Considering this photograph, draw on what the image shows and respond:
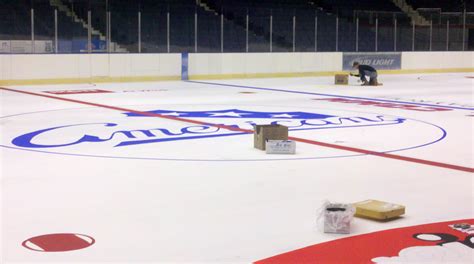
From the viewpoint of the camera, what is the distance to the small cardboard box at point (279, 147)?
8.18 m

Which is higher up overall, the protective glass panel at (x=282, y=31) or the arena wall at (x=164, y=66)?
the protective glass panel at (x=282, y=31)

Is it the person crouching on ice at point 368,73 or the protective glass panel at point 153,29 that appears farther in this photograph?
the protective glass panel at point 153,29

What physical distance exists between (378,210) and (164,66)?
→ 17.9m

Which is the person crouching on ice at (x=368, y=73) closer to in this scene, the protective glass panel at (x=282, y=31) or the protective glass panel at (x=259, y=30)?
the protective glass panel at (x=259, y=30)

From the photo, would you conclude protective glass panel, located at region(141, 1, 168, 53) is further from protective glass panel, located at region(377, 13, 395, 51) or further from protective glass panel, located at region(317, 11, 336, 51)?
protective glass panel, located at region(377, 13, 395, 51)

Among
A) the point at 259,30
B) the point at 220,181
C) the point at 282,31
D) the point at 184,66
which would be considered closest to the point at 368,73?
the point at 184,66

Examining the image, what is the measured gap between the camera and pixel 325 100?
15.9m

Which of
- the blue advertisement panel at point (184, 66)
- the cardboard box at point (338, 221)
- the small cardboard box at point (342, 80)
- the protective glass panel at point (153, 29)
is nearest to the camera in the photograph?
the cardboard box at point (338, 221)

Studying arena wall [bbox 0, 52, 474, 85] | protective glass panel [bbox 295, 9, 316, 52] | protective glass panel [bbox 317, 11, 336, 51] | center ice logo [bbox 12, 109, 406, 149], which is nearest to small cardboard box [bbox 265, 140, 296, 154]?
center ice logo [bbox 12, 109, 406, 149]

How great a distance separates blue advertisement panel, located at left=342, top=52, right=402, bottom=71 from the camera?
88.9ft

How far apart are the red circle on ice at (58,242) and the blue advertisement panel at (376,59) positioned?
2302 centimetres

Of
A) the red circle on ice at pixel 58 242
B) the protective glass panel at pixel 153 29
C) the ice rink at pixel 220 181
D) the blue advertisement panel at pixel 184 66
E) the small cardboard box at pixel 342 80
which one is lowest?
the red circle on ice at pixel 58 242

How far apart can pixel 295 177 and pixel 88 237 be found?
105 inches

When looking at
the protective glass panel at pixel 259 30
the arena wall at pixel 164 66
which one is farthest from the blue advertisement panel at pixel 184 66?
the protective glass panel at pixel 259 30
